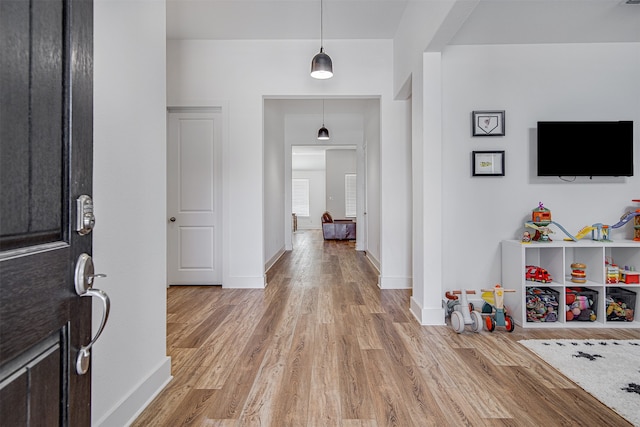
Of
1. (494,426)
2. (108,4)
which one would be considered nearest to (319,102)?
(108,4)

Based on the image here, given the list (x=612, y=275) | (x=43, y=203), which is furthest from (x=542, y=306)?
(x=43, y=203)

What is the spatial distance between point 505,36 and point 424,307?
2.63 m

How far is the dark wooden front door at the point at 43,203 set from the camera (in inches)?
21.1

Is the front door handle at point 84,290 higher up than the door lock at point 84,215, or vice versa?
the door lock at point 84,215

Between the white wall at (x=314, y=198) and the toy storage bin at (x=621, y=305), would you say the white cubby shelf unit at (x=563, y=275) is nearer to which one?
the toy storage bin at (x=621, y=305)

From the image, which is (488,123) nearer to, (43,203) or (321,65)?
(321,65)

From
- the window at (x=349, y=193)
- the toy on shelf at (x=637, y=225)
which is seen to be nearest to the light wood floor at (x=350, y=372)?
the toy on shelf at (x=637, y=225)

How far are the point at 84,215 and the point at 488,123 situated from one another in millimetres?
3527

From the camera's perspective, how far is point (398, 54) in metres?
3.93

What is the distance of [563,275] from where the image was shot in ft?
9.59

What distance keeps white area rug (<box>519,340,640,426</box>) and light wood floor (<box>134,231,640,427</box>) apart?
0.08m

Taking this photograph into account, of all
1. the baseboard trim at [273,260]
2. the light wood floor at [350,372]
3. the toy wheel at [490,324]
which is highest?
the baseboard trim at [273,260]

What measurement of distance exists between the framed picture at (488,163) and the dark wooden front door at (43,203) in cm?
333

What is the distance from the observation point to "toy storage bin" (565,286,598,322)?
297 centimetres
